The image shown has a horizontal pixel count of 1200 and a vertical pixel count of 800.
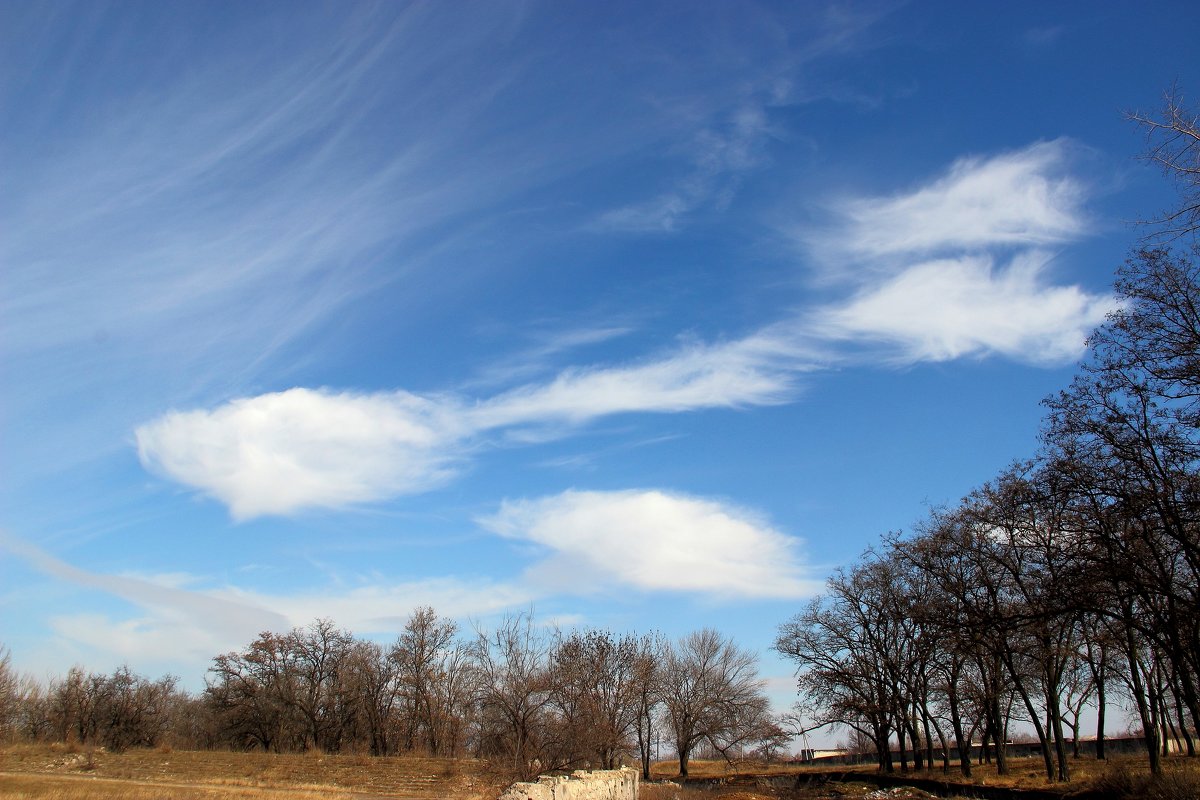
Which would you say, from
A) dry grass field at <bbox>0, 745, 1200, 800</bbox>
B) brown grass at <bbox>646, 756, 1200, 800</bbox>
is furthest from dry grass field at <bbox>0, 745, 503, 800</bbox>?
brown grass at <bbox>646, 756, 1200, 800</bbox>

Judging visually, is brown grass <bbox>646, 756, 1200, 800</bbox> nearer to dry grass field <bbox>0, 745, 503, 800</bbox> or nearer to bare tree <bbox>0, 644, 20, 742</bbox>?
dry grass field <bbox>0, 745, 503, 800</bbox>

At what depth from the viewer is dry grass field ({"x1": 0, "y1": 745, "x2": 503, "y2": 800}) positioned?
30.2m

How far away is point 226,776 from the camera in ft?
148

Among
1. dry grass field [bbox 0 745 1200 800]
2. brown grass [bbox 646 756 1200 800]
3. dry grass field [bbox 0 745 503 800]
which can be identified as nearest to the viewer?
brown grass [bbox 646 756 1200 800]

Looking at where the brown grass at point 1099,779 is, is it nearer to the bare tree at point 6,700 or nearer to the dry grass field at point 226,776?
the dry grass field at point 226,776

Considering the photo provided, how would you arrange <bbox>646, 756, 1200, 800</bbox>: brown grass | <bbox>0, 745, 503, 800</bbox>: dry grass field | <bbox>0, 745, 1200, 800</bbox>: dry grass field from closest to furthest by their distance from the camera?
1. <bbox>646, 756, 1200, 800</bbox>: brown grass
2. <bbox>0, 745, 1200, 800</bbox>: dry grass field
3. <bbox>0, 745, 503, 800</bbox>: dry grass field

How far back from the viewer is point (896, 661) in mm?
40750

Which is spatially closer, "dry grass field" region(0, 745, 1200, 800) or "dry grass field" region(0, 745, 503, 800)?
"dry grass field" region(0, 745, 1200, 800)

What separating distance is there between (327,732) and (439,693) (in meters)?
12.4

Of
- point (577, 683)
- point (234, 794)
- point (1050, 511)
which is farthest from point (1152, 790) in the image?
point (234, 794)

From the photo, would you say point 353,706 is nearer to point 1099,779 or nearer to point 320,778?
point 320,778

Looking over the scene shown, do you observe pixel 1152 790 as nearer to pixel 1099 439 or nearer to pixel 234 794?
pixel 1099 439

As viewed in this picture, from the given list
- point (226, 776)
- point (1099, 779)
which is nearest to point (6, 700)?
point (226, 776)

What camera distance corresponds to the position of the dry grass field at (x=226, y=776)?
30203 millimetres
